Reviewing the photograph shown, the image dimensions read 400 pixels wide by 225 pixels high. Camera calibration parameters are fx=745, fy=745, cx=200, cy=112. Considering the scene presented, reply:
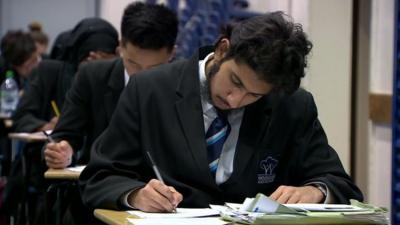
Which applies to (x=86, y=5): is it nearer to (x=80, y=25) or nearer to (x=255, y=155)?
(x=80, y=25)

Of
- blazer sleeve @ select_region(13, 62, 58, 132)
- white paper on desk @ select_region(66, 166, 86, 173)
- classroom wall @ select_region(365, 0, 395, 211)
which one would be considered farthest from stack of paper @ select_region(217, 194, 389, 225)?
blazer sleeve @ select_region(13, 62, 58, 132)

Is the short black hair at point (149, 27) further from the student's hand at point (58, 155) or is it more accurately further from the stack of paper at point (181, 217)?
the stack of paper at point (181, 217)

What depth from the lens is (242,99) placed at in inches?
98.3

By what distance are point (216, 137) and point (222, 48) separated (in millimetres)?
320

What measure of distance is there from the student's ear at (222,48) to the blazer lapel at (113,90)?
1.28 m

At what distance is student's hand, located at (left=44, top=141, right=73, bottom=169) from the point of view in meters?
3.52

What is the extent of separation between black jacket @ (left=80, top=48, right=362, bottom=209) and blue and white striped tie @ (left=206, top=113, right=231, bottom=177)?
5 cm

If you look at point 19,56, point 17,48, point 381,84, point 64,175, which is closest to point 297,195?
point 64,175

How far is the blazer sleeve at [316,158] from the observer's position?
Answer: 2697mm

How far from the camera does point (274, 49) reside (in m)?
2.36

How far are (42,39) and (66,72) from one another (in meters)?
4.52

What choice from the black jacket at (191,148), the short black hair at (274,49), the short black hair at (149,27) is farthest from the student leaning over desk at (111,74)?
the short black hair at (274,49)

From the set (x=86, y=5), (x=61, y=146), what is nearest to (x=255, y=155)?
(x=61, y=146)

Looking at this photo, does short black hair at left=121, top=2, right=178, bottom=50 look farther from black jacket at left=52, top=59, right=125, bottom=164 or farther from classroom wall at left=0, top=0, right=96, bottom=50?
classroom wall at left=0, top=0, right=96, bottom=50
